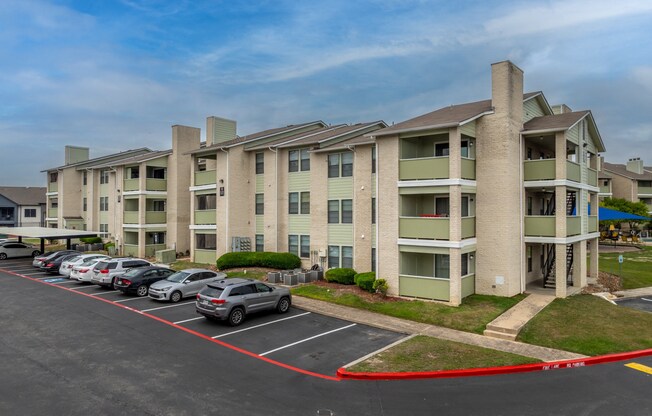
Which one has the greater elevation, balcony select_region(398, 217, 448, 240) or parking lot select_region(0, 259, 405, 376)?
balcony select_region(398, 217, 448, 240)

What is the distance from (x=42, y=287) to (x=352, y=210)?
19.6 m

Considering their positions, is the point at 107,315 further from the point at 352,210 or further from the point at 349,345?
the point at 352,210

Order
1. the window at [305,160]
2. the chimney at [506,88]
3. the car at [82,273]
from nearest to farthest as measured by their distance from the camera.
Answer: the chimney at [506,88], the car at [82,273], the window at [305,160]

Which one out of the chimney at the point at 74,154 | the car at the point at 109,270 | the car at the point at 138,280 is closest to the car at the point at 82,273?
the car at the point at 109,270

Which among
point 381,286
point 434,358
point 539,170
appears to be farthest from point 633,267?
point 434,358

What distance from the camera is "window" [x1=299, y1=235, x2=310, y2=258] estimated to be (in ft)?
97.2

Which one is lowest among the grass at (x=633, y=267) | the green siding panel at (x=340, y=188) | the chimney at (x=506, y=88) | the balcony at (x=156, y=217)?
the grass at (x=633, y=267)

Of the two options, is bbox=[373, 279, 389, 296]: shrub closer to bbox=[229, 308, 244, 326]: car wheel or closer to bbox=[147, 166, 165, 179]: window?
bbox=[229, 308, 244, 326]: car wheel

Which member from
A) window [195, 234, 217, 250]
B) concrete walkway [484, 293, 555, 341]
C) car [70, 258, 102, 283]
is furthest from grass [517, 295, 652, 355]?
window [195, 234, 217, 250]

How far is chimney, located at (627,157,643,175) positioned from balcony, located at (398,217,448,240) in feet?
255

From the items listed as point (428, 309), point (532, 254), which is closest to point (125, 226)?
point (428, 309)

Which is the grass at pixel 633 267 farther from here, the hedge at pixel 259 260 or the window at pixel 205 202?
the window at pixel 205 202

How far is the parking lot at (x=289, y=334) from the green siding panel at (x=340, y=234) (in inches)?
302

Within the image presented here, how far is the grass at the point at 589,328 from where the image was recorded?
15.3 metres
